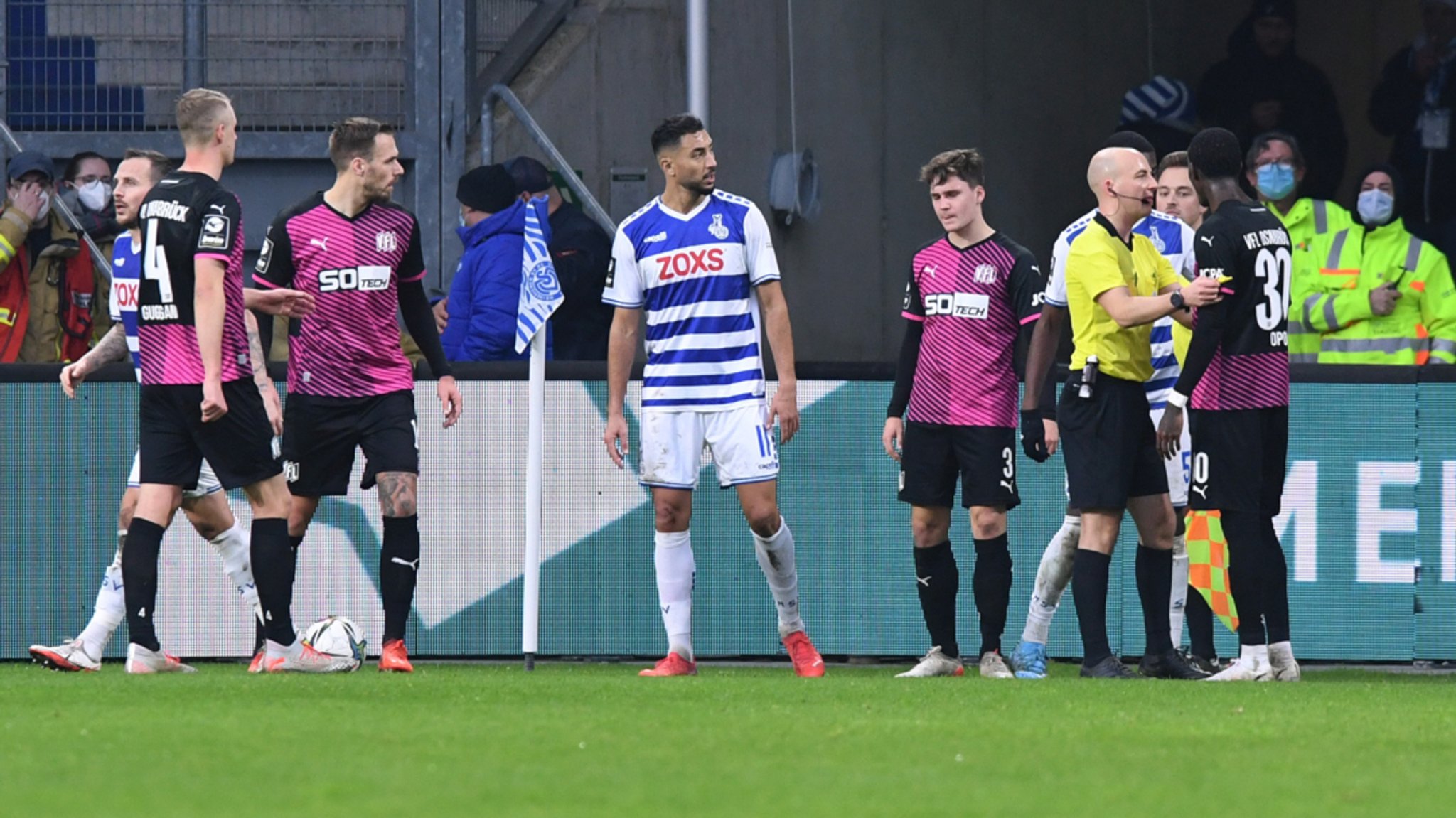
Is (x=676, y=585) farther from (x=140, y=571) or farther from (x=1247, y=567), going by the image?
(x=1247, y=567)

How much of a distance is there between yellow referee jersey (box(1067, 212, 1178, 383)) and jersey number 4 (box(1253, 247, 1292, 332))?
1.47 feet

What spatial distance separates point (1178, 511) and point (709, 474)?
91.6 inches

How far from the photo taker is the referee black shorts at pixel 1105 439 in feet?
30.4

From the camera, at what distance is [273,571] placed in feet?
30.3

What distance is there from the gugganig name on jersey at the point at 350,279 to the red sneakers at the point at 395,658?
4.89ft

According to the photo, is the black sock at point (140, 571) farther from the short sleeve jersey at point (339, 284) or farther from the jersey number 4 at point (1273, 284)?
the jersey number 4 at point (1273, 284)

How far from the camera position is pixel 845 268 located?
16266mm

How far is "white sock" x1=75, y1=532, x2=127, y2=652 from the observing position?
32.4 feet

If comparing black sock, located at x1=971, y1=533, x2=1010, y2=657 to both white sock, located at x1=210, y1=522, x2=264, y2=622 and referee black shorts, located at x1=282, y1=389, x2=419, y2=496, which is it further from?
white sock, located at x1=210, y1=522, x2=264, y2=622

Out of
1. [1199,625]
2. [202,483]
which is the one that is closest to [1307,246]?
[1199,625]

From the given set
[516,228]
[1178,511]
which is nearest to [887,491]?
[1178,511]

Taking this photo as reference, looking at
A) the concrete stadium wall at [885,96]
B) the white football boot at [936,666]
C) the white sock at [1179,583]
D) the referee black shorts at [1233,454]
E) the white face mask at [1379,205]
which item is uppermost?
the concrete stadium wall at [885,96]

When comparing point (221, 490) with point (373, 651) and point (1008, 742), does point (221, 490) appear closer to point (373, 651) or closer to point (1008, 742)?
point (373, 651)

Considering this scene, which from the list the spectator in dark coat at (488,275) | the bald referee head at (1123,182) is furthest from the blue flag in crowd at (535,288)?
the bald referee head at (1123,182)
